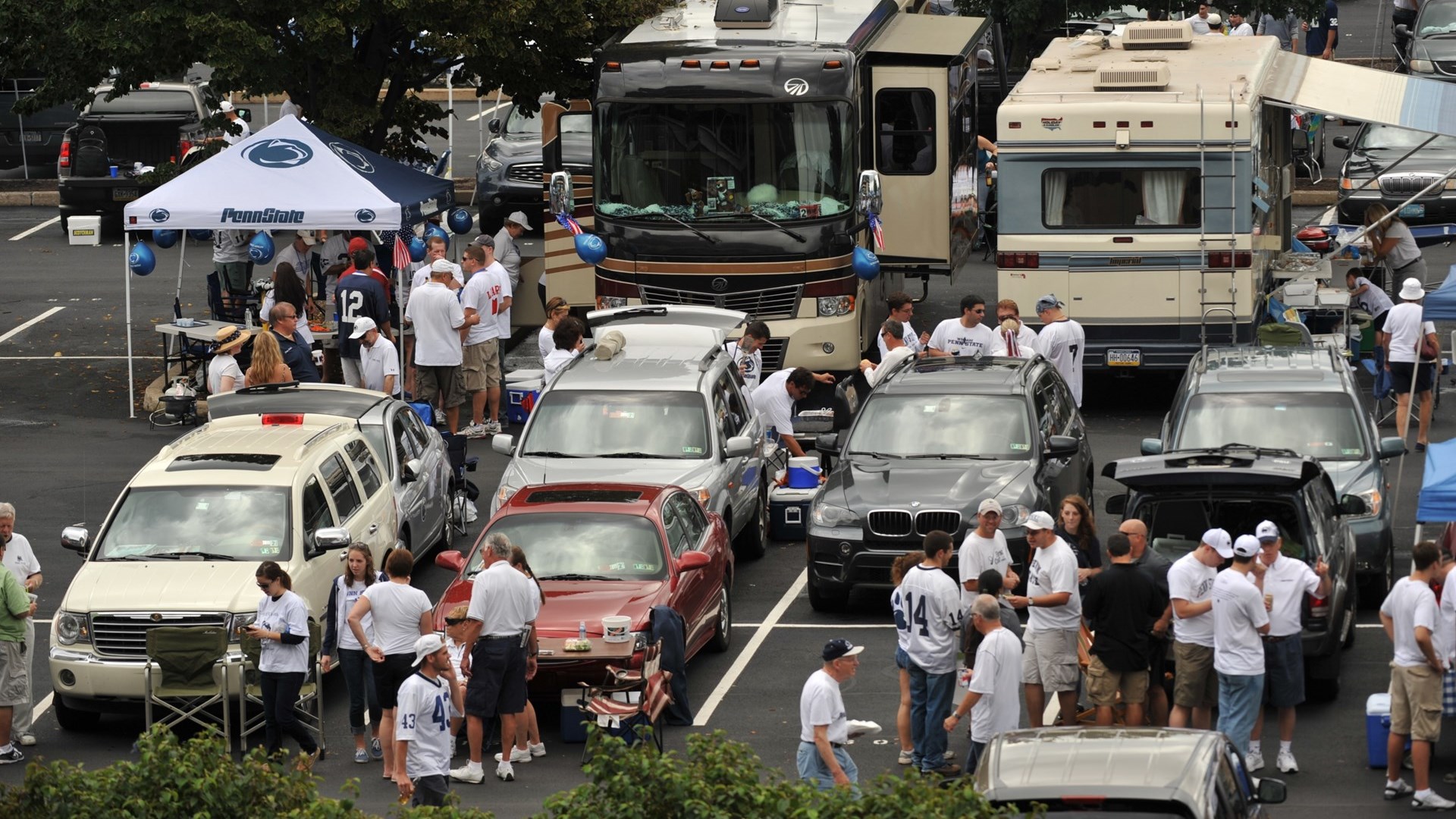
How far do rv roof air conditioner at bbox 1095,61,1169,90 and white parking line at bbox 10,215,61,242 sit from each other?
19.0 metres

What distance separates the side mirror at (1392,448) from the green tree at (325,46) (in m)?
11.1

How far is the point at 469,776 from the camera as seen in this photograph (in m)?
13.7

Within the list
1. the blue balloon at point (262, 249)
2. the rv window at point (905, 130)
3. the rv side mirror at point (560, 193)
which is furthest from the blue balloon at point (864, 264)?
the blue balloon at point (262, 249)

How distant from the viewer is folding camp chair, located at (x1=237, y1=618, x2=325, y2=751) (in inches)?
561

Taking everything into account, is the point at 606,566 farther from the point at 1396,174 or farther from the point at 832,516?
the point at 1396,174

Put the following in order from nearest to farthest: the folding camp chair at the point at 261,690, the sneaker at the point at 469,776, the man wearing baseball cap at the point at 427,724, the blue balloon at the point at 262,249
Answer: the man wearing baseball cap at the point at 427,724, the sneaker at the point at 469,776, the folding camp chair at the point at 261,690, the blue balloon at the point at 262,249

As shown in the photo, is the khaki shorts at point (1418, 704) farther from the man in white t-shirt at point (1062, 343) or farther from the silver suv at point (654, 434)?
the man in white t-shirt at point (1062, 343)

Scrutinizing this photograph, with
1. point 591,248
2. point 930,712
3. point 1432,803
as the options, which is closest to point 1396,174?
point 591,248

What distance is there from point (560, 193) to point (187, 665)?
10020 mm

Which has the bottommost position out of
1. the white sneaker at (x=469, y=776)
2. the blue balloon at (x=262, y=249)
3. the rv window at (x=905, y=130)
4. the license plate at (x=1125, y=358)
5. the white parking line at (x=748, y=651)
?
the white parking line at (x=748, y=651)

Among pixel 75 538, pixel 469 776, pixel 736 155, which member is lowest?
pixel 469 776

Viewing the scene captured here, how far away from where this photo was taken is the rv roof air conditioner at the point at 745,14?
23.7 metres

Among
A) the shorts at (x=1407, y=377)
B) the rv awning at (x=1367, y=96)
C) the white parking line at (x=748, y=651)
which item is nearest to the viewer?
the white parking line at (x=748, y=651)

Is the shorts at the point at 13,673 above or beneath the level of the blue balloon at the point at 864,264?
beneath
